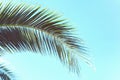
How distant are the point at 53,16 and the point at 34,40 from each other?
43cm

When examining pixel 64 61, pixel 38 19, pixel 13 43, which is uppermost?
pixel 38 19

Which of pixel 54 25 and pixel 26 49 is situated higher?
pixel 54 25

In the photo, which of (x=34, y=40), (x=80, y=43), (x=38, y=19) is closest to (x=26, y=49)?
(x=34, y=40)

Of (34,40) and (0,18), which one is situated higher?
(0,18)

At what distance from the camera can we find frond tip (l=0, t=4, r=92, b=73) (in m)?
4.25

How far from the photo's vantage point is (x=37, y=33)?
4.31 meters

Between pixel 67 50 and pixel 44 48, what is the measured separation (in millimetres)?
323

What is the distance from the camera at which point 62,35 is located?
170 inches

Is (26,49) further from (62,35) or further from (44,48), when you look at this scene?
(62,35)

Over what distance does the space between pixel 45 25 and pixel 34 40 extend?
26cm

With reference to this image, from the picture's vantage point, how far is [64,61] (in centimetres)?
426

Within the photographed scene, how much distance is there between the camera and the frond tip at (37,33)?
4.25 metres

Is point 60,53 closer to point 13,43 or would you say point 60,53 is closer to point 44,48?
point 44,48

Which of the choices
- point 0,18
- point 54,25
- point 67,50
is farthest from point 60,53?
point 0,18
